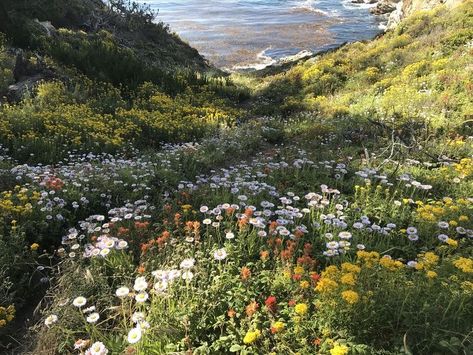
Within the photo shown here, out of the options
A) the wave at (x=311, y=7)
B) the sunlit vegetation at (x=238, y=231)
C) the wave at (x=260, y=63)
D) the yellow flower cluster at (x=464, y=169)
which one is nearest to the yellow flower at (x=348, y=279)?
the sunlit vegetation at (x=238, y=231)

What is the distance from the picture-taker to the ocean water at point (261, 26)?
39.6m

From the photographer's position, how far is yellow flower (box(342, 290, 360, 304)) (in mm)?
3037

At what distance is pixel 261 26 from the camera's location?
50.1 m

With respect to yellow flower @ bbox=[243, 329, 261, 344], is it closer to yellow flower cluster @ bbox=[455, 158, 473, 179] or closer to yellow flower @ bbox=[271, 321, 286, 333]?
yellow flower @ bbox=[271, 321, 286, 333]

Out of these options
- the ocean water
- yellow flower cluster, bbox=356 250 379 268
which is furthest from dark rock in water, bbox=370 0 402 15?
yellow flower cluster, bbox=356 250 379 268

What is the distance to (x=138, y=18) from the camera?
30266mm

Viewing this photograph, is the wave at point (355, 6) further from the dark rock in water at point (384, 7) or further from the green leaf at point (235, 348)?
the green leaf at point (235, 348)

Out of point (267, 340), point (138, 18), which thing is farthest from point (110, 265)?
point (138, 18)

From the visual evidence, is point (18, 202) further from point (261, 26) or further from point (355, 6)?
point (355, 6)

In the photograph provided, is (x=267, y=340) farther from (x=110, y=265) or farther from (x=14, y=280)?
(x=14, y=280)

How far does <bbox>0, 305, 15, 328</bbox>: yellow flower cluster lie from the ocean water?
106ft

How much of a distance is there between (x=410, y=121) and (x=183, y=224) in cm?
665

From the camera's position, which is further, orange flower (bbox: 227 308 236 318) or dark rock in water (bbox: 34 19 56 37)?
dark rock in water (bbox: 34 19 56 37)

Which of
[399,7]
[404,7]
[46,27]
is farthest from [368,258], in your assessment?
[399,7]
